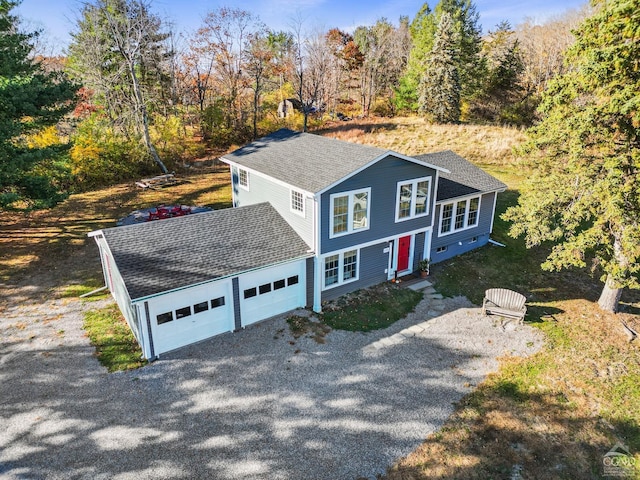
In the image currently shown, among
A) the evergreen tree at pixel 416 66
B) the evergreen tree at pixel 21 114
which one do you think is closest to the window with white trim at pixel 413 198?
the evergreen tree at pixel 21 114

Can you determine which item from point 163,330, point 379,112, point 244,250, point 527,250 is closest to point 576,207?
point 527,250

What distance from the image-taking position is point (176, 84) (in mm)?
44844

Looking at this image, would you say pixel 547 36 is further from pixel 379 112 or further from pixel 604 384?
pixel 604 384

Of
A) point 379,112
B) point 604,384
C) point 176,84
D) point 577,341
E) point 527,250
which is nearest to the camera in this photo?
point 604,384

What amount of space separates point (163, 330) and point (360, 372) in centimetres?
660

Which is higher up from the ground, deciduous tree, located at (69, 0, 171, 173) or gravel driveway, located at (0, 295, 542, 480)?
deciduous tree, located at (69, 0, 171, 173)

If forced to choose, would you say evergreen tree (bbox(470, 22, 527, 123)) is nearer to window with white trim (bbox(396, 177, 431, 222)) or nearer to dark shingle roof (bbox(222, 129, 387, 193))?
dark shingle roof (bbox(222, 129, 387, 193))

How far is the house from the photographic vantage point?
13.0 meters

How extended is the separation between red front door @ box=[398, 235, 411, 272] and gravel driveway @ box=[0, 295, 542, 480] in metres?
3.66

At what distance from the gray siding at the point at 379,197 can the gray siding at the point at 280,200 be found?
2.30ft

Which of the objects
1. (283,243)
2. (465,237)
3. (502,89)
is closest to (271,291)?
(283,243)

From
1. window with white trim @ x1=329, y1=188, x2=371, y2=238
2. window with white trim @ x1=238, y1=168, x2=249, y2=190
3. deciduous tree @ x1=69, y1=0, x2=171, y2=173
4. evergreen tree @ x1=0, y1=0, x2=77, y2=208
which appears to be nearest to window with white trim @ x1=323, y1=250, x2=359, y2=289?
window with white trim @ x1=329, y1=188, x2=371, y2=238

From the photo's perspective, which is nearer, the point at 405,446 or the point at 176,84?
the point at 405,446

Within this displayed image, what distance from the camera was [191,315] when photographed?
1329 cm
